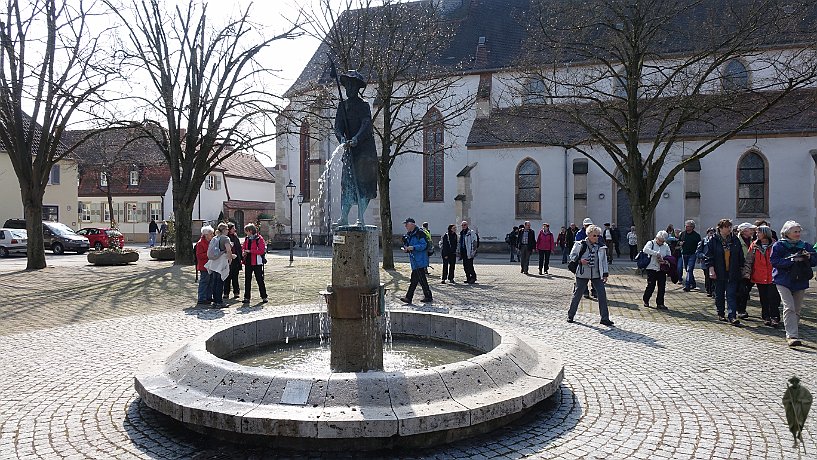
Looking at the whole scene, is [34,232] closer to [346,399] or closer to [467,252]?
[467,252]

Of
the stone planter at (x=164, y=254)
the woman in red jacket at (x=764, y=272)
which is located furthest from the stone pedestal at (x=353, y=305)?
the stone planter at (x=164, y=254)

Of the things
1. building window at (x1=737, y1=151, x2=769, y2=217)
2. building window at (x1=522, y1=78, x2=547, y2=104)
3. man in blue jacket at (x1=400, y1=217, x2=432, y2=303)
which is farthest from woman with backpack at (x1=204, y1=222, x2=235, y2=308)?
building window at (x1=737, y1=151, x2=769, y2=217)

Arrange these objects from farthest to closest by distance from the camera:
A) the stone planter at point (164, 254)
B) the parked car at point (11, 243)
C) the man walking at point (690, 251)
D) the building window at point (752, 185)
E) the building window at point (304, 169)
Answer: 1. the building window at point (304, 169)
2. the parked car at point (11, 243)
3. the building window at point (752, 185)
4. the stone planter at point (164, 254)
5. the man walking at point (690, 251)

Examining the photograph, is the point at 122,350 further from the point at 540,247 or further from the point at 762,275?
the point at 540,247

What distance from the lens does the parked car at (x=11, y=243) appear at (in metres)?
28.8

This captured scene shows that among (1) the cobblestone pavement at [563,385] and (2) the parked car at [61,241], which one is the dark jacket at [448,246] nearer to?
(1) the cobblestone pavement at [563,385]

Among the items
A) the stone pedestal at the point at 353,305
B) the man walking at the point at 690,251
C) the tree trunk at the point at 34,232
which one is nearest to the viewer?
the stone pedestal at the point at 353,305

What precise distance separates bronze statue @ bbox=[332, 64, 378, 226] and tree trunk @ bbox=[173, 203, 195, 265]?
15.6 meters

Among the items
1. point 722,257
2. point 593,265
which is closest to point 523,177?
point 722,257

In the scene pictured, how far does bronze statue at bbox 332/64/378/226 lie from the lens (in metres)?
6.82

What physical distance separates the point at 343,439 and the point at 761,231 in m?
8.73

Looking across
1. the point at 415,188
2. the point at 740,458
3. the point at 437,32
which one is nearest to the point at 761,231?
the point at 740,458

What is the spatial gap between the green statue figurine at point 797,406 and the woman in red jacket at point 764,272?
796 cm

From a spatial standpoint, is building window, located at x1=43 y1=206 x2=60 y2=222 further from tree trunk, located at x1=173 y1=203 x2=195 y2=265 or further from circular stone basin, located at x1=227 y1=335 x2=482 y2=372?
circular stone basin, located at x1=227 y1=335 x2=482 y2=372
